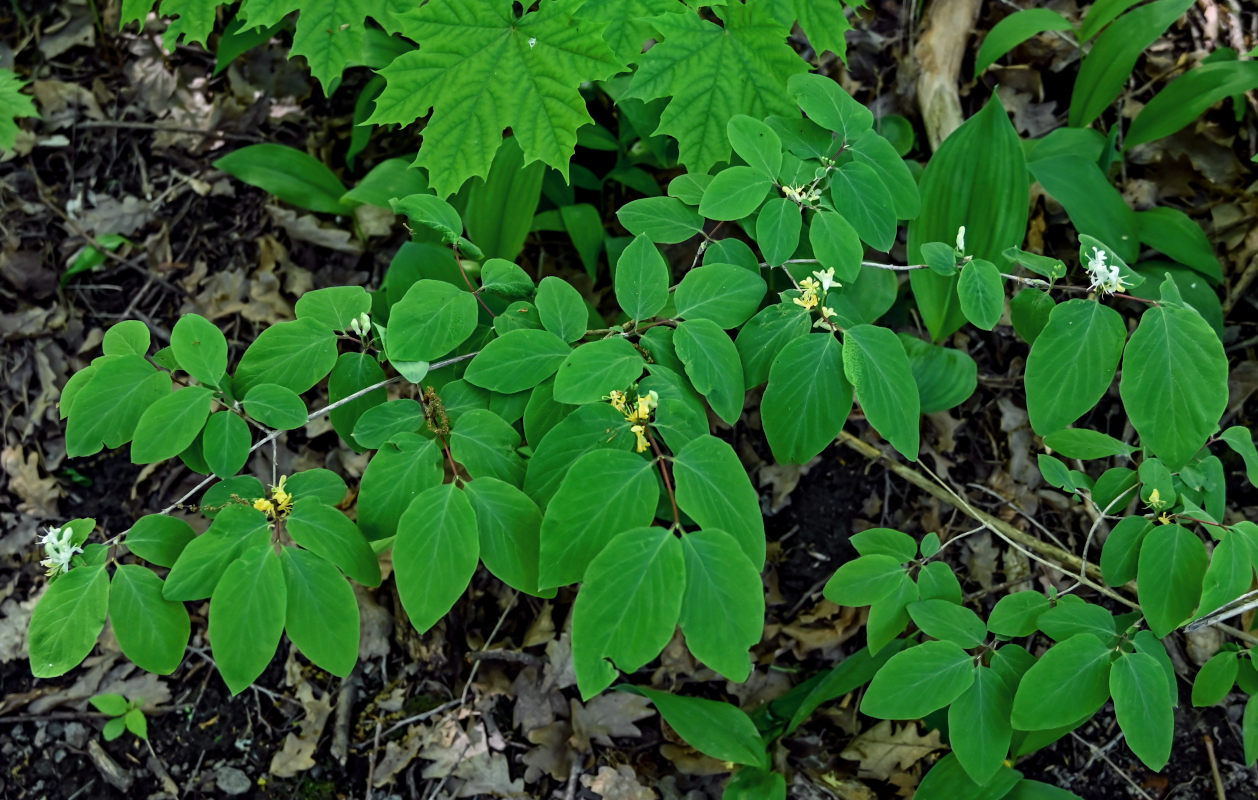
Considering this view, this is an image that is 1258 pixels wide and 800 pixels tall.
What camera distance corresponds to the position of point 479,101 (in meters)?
1.56

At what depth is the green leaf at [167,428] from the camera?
1.22m

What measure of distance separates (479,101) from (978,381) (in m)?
1.50

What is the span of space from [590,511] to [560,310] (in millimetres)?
404

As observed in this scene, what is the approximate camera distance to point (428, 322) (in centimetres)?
129

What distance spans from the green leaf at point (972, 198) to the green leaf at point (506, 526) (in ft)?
3.83

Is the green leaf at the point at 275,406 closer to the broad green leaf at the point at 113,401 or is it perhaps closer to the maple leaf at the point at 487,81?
the broad green leaf at the point at 113,401

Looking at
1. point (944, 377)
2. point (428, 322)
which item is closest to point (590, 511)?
point (428, 322)

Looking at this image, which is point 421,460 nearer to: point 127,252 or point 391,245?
point 391,245

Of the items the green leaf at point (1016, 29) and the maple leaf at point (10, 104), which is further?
the maple leaf at point (10, 104)

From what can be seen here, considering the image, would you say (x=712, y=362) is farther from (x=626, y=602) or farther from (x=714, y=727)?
(x=714, y=727)

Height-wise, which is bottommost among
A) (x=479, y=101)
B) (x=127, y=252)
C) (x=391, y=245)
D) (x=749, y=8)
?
(x=127, y=252)

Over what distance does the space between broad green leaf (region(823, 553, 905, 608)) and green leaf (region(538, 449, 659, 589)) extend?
592 mm

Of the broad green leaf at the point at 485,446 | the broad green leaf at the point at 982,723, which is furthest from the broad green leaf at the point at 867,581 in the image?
the broad green leaf at the point at 485,446

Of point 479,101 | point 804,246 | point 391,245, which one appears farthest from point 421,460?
point 391,245
